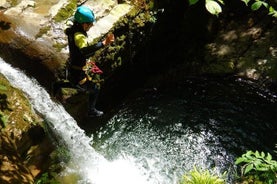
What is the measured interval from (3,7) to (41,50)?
56.3 inches

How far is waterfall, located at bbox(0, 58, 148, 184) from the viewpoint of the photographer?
7238 mm

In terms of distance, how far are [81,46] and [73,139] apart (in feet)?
7.79

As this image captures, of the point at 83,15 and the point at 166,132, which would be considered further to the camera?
the point at 166,132

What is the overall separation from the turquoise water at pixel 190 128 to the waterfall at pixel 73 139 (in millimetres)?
289

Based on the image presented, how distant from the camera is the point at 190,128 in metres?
8.71

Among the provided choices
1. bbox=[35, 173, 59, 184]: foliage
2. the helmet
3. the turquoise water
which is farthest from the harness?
the turquoise water

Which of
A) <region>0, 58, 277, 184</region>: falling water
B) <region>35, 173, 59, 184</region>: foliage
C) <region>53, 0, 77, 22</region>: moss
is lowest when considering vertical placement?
<region>35, 173, 59, 184</region>: foliage

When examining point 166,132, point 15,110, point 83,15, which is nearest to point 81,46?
point 83,15

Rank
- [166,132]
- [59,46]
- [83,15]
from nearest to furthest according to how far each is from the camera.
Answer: [83,15]
[59,46]
[166,132]

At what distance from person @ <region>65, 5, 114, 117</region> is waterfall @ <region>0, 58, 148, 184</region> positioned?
3.32 ft

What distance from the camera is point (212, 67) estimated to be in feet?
34.7

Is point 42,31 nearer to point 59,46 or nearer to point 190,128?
point 59,46

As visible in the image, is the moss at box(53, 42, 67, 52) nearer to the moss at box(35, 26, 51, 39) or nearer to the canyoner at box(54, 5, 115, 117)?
the moss at box(35, 26, 51, 39)

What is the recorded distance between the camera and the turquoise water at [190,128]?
7.84 meters
